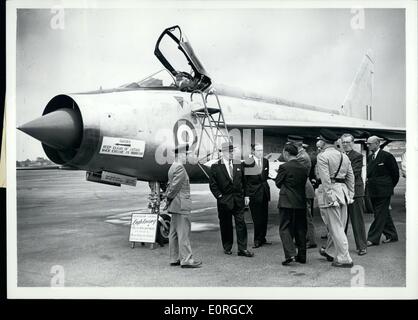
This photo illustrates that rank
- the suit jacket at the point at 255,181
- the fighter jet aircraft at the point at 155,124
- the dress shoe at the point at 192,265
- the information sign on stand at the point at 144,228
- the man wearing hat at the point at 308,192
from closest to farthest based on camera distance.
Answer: the dress shoe at the point at 192,265 → the fighter jet aircraft at the point at 155,124 → the information sign on stand at the point at 144,228 → the man wearing hat at the point at 308,192 → the suit jacket at the point at 255,181

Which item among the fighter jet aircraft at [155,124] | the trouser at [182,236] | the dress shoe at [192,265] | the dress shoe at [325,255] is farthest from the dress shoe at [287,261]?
the fighter jet aircraft at [155,124]

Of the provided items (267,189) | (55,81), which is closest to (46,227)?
(55,81)

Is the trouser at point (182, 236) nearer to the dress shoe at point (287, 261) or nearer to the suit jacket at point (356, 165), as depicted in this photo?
the dress shoe at point (287, 261)

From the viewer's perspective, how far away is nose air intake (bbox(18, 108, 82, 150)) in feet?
18.4

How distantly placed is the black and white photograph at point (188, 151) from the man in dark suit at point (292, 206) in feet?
0.06

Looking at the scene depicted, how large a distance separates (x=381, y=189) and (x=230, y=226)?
241 cm

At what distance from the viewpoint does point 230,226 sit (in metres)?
6.30

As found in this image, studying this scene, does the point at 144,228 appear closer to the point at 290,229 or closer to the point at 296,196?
the point at 290,229

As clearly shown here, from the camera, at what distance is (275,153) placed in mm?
8969

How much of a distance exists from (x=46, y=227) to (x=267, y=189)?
169 inches

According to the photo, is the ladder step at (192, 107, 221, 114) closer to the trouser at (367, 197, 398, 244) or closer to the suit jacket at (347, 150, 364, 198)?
the suit jacket at (347, 150, 364, 198)

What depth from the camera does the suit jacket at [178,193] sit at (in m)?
5.67

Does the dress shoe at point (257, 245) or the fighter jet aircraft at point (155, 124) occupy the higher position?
the fighter jet aircraft at point (155, 124)
